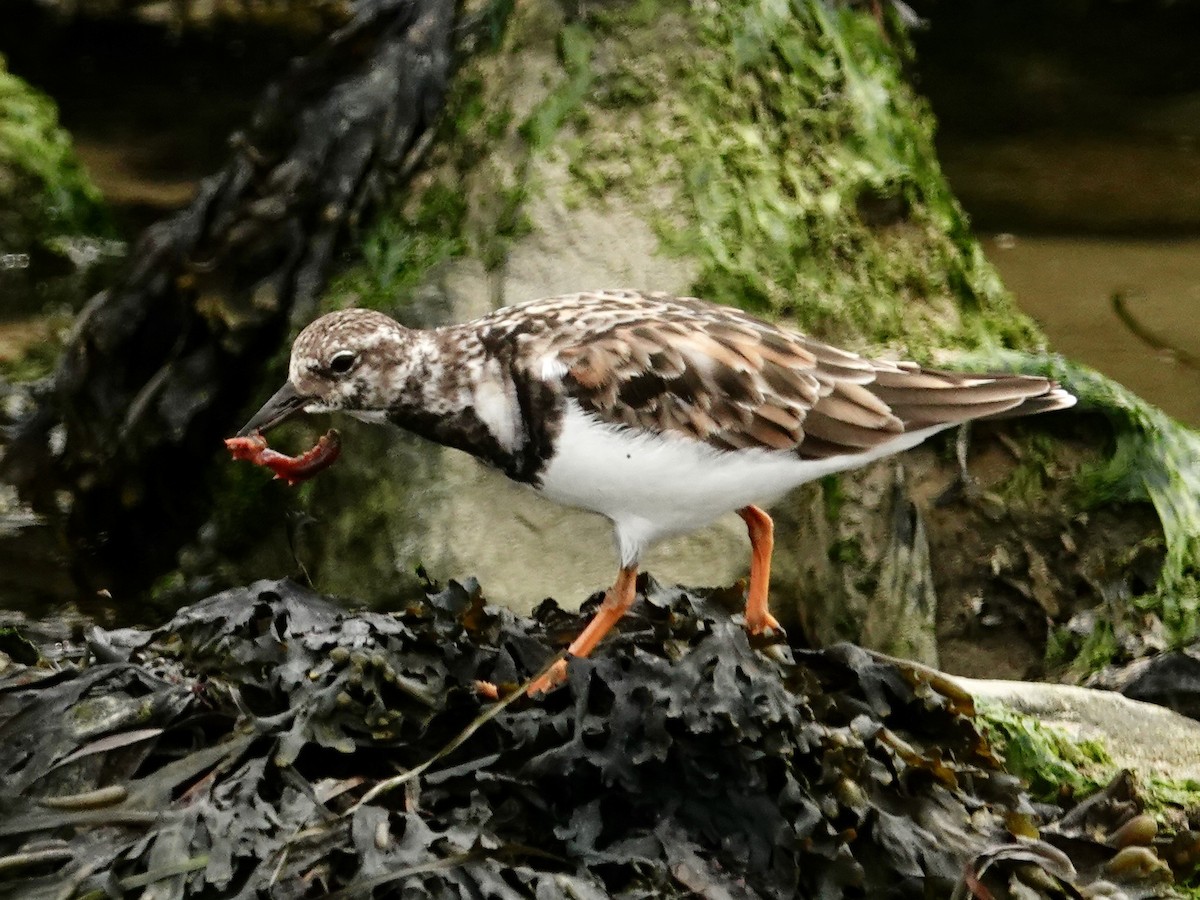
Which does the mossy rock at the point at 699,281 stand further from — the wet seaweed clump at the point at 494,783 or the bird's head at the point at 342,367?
the wet seaweed clump at the point at 494,783

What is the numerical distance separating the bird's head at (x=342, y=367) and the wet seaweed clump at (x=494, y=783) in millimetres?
500

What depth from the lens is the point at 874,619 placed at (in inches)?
180

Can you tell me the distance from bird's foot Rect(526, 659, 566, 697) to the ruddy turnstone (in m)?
0.15

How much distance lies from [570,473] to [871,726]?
81 cm

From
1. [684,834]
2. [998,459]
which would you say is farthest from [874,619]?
[684,834]

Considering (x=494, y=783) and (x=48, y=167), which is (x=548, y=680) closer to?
(x=494, y=783)

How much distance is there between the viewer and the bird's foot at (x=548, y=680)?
317cm

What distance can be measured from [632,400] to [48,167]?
580 cm

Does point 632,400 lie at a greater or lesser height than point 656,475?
greater

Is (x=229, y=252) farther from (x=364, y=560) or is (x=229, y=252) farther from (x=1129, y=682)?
(x=1129, y=682)

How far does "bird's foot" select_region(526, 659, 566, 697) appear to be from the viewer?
3.17 m

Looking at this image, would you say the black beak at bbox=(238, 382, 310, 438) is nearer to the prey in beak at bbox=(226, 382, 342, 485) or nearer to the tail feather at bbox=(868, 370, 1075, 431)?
the prey in beak at bbox=(226, 382, 342, 485)

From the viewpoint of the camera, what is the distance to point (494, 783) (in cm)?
299

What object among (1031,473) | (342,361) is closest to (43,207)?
(342,361)
